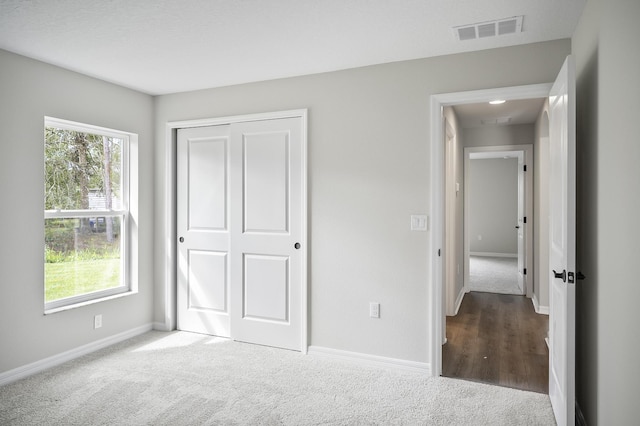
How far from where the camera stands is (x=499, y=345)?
3.79 metres

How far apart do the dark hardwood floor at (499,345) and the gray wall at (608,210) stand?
0.66 metres

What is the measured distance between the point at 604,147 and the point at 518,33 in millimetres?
1158

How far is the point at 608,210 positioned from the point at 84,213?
151 inches

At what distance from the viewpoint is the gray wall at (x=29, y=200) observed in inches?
116

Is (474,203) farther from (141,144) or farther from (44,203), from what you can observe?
(44,203)

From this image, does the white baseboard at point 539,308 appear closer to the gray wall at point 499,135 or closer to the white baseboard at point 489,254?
the gray wall at point 499,135

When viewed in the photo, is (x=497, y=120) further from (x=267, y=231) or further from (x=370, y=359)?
(x=370, y=359)

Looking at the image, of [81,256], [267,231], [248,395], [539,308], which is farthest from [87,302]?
[539,308]

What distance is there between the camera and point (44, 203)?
10.5 ft

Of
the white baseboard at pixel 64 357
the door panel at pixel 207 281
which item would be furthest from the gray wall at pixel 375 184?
the white baseboard at pixel 64 357

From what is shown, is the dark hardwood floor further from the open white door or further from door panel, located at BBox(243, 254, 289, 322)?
door panel, located at BBox(243, 254, 289, 322)

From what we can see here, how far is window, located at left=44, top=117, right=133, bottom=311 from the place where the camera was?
3361 mm

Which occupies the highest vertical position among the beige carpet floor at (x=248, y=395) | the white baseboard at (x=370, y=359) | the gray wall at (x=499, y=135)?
the gray wall at (x=499, y=135)

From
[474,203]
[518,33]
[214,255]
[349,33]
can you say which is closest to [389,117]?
[349,33]
